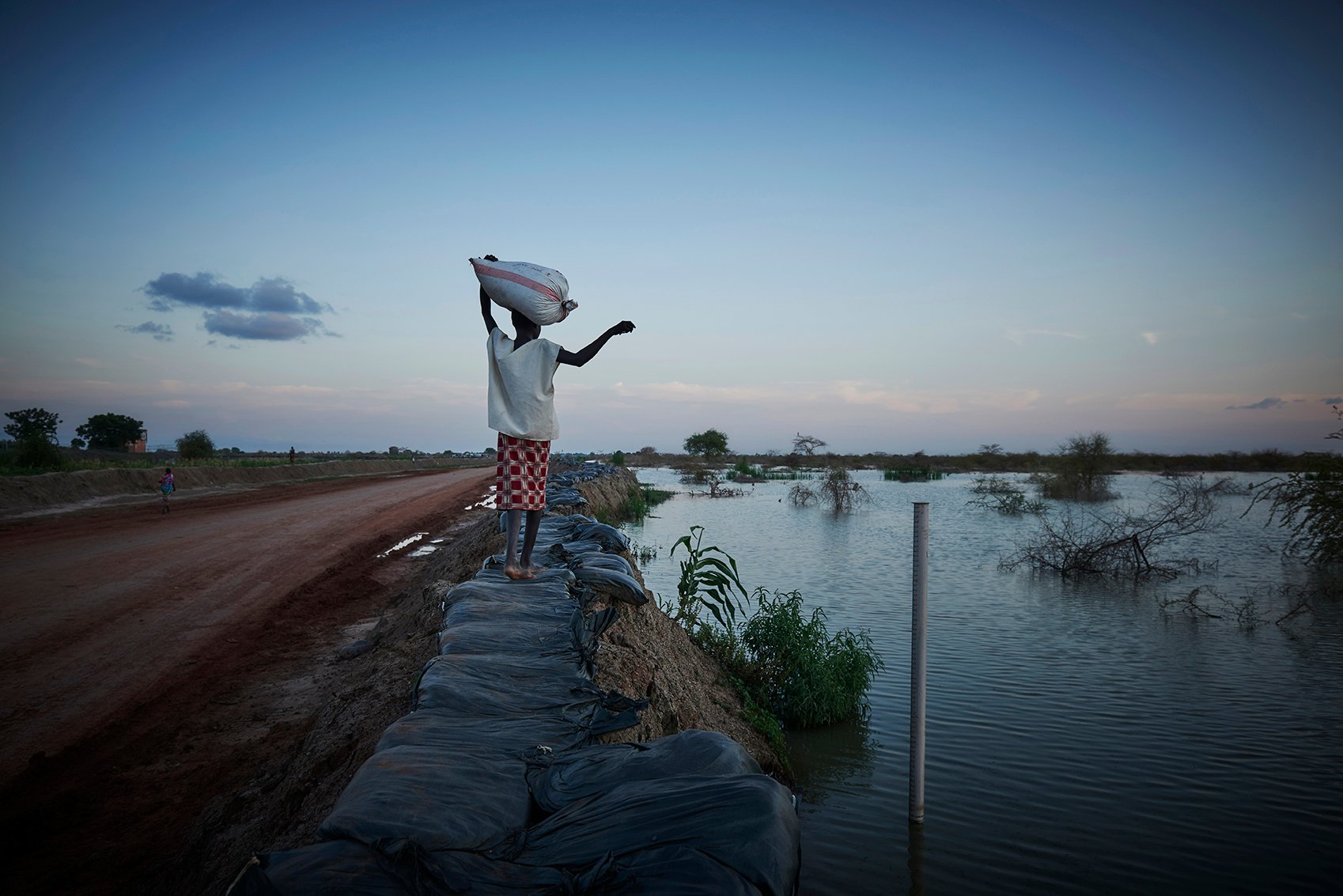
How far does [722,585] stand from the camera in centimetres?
634

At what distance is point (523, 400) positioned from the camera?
12.8 ft

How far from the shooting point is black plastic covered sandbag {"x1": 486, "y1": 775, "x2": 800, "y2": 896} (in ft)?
5.11

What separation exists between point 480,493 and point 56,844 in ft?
66.0

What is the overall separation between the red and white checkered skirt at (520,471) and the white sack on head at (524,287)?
0.71 m

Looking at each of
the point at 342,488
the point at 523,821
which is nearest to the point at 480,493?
the point at 342,488

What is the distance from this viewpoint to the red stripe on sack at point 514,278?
379 centimetres

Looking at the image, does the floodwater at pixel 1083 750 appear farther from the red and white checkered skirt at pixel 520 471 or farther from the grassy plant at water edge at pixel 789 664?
the red and white checkered skirt at pixel 520 471

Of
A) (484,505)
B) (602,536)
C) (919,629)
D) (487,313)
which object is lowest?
(484,505)

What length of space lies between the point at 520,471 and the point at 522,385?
513mm

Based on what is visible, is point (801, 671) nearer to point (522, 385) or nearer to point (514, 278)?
point (522, 385)

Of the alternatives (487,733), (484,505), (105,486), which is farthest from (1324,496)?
(105,486)

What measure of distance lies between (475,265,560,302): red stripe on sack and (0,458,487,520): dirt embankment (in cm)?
1448

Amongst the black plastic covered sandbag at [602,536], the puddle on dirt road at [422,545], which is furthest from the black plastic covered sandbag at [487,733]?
the puddle on dirt road at [422,545]

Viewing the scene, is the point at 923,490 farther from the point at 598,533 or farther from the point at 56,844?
the point at 56,844
